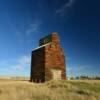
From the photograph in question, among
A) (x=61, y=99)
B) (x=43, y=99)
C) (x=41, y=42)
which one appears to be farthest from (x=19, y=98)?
(x=41, y=42)

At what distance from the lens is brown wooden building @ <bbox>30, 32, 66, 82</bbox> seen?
102ft

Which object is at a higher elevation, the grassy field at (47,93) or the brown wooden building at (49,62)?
the brown wooden building at (49,62)

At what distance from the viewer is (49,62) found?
103 feet

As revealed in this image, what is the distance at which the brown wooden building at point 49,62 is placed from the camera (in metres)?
31.2

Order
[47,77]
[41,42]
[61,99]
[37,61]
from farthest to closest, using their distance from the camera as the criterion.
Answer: [41,42], [37,61], [47,77], [61,99]

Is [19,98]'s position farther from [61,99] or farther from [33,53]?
[33,53]

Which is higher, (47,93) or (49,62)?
(49,62)

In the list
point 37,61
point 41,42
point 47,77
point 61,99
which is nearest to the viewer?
point 61,99

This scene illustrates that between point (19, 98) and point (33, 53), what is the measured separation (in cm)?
2244

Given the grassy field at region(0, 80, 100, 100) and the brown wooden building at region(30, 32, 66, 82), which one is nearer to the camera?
the grassy field at region(0, 80, 100, 100)

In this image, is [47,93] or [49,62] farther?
[49,62]

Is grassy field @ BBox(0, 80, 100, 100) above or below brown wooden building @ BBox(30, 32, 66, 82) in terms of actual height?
below

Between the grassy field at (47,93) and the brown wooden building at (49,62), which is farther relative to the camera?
the brown wooden building at (49,62)

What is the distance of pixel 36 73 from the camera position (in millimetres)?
32906
